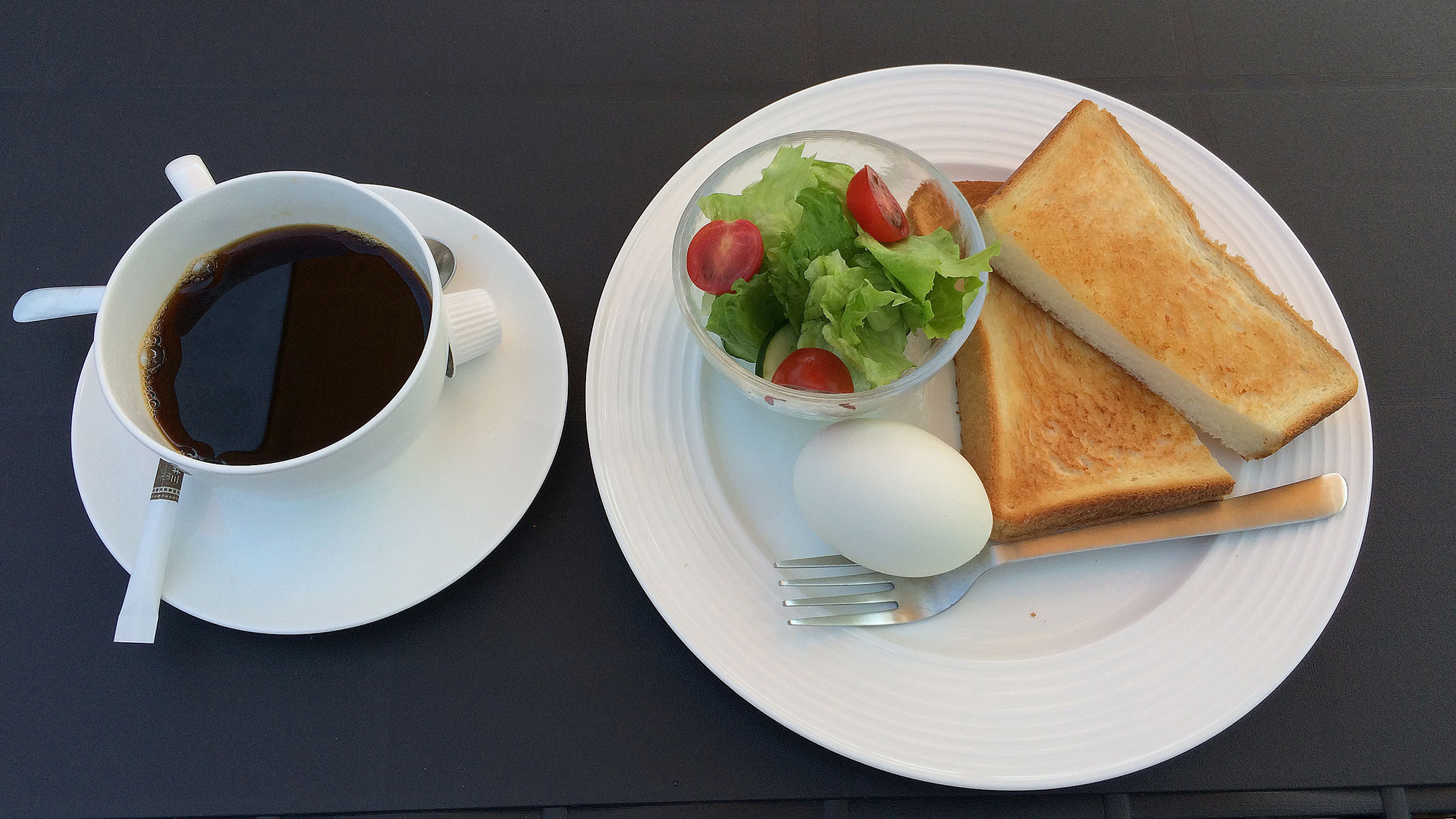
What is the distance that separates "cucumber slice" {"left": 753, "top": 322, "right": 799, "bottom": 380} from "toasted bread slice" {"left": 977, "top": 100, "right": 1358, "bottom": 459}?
1.23ft

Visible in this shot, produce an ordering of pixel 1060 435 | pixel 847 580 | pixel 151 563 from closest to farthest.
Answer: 1. pixel 151 563
2. pixel 847 580
3. pixel 1060 435

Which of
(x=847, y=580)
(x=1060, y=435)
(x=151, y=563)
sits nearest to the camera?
(x=151, y=563)

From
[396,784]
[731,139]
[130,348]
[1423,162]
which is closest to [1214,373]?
[1423,162]

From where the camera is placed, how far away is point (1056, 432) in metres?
1.13

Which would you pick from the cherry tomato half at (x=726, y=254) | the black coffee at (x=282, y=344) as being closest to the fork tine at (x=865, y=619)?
the cherry tomato half at (x=726, y=254)

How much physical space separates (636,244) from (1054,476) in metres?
0.67

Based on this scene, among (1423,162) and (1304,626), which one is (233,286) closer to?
(1304,626)

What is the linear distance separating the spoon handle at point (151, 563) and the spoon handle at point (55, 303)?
24 centimetres

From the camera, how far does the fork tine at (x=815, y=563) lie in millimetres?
1016

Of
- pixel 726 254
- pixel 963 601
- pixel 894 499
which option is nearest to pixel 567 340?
pixel 726 254

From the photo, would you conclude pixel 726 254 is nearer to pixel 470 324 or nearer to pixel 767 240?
pixel 767 240

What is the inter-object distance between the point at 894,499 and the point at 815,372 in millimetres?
179

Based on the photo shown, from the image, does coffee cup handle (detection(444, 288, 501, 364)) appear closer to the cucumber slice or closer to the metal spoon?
the metal spoon

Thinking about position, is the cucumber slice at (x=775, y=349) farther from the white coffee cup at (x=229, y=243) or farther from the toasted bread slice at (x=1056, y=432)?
the white coffee cup at (x=229, y=243)
